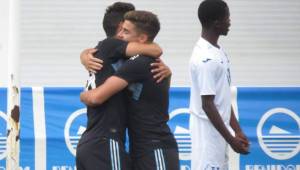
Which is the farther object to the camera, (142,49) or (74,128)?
(74,128)

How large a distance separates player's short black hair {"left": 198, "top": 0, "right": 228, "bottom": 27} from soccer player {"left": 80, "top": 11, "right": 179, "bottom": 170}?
1.68 feet

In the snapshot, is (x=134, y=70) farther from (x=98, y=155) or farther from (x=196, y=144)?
(x=196, y=144)

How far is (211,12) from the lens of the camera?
573 cm

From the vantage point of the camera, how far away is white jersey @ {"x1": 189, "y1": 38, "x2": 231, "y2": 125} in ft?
18.2

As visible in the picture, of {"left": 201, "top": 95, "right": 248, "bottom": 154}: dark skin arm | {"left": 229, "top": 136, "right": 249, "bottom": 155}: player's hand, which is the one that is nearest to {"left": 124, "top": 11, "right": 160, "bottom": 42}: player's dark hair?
{"left": 201, "top": 95, "right": 248, "bottom": 154}: dark skin arm

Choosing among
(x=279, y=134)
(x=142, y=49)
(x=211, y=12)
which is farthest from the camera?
(x=279, y=134)

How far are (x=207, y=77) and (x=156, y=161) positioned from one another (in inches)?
26.7

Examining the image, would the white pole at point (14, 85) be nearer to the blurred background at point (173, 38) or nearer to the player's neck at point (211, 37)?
the player's neck at point (211, 37)

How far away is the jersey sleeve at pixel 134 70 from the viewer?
5.25m

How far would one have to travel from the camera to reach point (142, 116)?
5309mm

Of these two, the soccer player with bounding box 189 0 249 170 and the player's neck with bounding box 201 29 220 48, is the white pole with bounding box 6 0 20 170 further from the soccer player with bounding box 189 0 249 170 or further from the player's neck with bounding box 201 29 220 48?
the player's neck with bounding box 201 29 220 48

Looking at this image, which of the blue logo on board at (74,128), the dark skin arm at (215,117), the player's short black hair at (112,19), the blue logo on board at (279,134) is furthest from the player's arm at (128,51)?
the blue logo on board at (279,134)

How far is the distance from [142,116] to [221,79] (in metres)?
0.66

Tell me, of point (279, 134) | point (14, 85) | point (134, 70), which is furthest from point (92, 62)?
point (279, 134)
